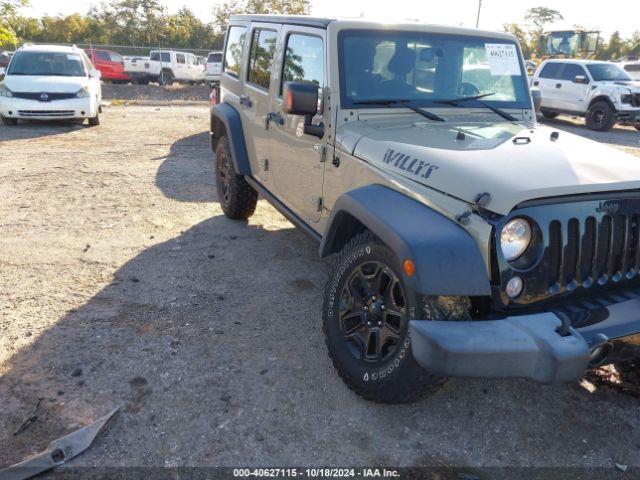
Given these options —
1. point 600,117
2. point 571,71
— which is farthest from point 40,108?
point 600,117

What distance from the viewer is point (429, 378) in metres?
2.54

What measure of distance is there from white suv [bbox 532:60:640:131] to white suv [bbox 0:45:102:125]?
10960 millimetres

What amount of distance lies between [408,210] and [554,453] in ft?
4.46

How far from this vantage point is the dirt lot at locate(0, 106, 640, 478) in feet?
8.50

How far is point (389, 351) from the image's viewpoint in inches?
106

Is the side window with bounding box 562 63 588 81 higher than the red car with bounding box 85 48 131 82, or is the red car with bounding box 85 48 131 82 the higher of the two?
the side window with bounding box 562 63 588 81

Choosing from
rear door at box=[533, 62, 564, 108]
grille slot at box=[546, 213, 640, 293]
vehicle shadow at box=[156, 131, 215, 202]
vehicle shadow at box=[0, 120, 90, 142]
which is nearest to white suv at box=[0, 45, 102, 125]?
vehicle shadow at box=[0, 120, 90, 142]

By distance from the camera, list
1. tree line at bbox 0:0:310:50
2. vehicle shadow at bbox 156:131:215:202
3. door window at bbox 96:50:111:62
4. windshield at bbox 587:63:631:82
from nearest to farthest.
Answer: vehicle shadow at bbox 156:131:215:202 → windshield at bbox 587:63:631:82 → door window at bbox 96:50:111:62 → tree line at bbox 0:0:310:50

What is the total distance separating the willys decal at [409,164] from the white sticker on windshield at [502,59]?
1403 mm

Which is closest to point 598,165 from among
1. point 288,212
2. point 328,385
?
point 328,385

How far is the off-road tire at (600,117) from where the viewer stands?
14.0 meters

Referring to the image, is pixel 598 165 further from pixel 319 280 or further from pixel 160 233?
pixel 160 233

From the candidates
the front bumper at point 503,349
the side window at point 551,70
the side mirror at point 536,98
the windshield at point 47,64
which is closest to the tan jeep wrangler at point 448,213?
the front bumper at point 503,349

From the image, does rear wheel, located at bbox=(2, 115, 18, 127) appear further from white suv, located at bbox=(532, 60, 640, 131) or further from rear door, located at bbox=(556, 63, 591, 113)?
rear door, located at bbox=(556, 63, 591, 113)
